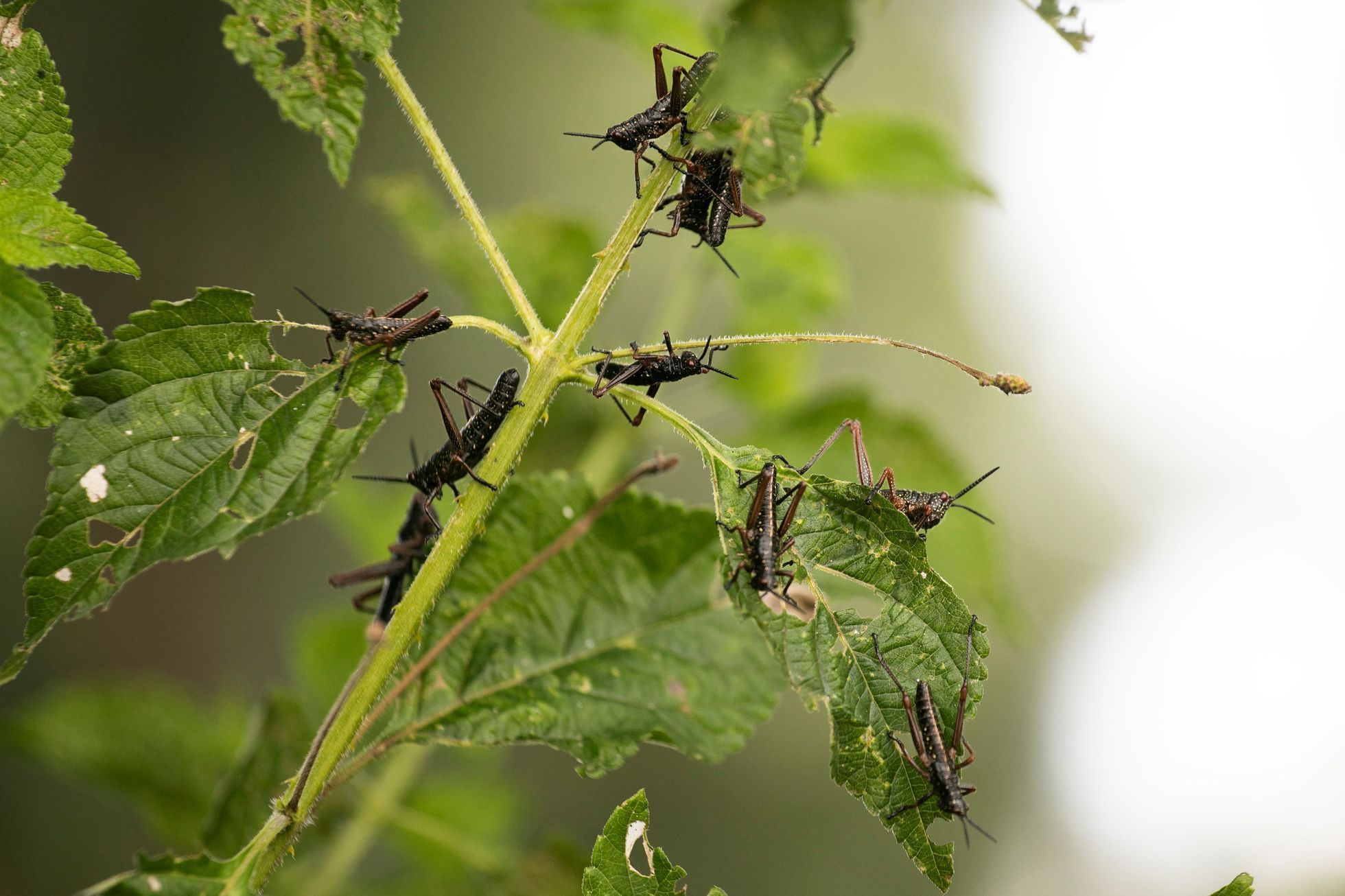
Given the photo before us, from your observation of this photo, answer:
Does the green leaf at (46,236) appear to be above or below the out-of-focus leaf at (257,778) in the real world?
above

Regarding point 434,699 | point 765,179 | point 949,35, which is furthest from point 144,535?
point 949,35

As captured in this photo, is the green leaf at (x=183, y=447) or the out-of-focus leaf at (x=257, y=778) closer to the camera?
the green leaf at (x=183, y=447)

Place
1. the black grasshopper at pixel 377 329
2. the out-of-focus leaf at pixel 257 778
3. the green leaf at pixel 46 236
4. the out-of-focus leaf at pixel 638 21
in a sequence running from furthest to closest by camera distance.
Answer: the out-of-focus leaf at pixel 638 21
the out-of-focus leaf at pixel 257 778
the black grasshopper at pixel 377 329
the green leaf at pixel 46 236

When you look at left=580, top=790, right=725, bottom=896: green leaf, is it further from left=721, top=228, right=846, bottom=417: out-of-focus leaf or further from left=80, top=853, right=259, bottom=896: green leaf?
left=721, top=228, right=846, bottom=417: out-of-focus leaf

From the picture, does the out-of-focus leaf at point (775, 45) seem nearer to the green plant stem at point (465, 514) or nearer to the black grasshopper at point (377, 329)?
the green plant stem at point (465, 514)

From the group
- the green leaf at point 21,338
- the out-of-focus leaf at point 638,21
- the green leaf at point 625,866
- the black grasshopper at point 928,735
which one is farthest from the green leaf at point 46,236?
the out-of-focus leaf at point 638,21

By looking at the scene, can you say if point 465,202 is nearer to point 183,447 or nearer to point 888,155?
point 183,447

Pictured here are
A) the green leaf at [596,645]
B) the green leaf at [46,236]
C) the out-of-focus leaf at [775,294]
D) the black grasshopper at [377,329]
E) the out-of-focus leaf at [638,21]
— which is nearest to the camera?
the green leaf at [46,236]
